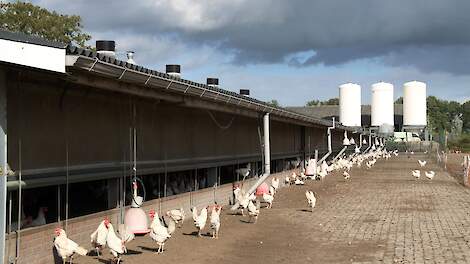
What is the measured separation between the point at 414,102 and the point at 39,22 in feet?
197

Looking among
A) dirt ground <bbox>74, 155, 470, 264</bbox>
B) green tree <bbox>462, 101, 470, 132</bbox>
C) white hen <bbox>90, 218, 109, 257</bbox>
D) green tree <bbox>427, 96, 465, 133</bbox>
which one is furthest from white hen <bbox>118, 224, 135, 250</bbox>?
green tree <bbox>462, 101, 470, 132</bbox>

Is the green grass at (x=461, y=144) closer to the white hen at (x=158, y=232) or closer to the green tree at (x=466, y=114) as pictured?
the green tree at (x=466, y=114)

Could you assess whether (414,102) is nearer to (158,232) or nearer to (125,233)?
(158,232)

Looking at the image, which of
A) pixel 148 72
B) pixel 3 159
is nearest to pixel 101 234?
pixel 3 159

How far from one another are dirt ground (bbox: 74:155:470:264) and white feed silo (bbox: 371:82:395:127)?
193ft

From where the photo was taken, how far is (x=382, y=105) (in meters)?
81.3

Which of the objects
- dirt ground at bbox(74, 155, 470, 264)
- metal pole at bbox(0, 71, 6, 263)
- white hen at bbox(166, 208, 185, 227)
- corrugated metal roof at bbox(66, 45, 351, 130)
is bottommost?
dirt ground at bbox(74, 155, 470, 264)

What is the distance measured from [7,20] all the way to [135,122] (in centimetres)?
2275

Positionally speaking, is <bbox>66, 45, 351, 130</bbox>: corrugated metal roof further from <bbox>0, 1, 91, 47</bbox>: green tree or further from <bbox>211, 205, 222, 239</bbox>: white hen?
A: <bbox>0, 1, 91, 47</bbox>: green tree

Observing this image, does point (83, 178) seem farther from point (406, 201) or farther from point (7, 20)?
point (7, 20)

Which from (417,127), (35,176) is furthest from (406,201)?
(417,127)

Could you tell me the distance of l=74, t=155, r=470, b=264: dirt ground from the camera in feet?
36.7

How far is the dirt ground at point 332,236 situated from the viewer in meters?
11.2

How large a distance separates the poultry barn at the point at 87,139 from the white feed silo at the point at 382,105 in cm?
6480
